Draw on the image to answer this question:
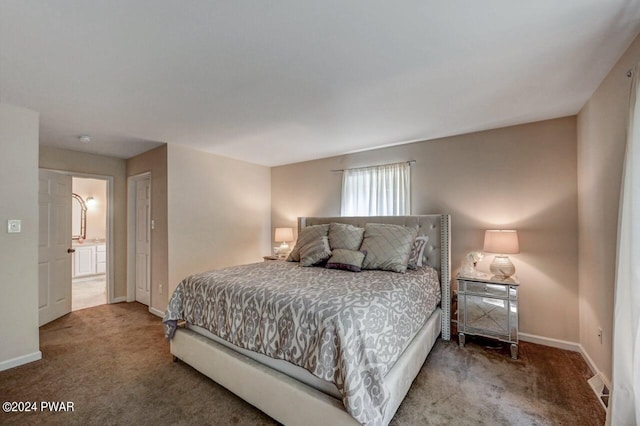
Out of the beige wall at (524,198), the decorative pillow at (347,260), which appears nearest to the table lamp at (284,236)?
the decorative pillow at (347,260)

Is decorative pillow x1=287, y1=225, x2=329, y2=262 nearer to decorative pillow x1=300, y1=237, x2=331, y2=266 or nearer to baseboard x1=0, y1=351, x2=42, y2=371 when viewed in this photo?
decorative pillow x1=300, y1=237, x2=331, y2=266

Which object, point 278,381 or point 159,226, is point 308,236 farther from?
point 159,226

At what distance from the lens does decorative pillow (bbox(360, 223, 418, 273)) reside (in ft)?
9.05

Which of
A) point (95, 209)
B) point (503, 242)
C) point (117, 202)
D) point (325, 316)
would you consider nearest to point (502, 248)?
point (503, 242)

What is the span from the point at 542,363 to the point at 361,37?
3064mm

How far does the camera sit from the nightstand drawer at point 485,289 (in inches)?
99.6

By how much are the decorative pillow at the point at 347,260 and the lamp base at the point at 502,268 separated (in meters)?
1.31

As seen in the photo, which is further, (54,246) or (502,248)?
(54,246)

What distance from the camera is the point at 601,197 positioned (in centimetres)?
211

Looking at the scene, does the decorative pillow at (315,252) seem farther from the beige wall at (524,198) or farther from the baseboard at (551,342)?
the baseboard at (551,342)

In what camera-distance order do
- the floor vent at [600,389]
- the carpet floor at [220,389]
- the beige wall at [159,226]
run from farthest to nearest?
the beige wall at [159,226], the floor vent at [600,389], the carpet floor at [220,389]

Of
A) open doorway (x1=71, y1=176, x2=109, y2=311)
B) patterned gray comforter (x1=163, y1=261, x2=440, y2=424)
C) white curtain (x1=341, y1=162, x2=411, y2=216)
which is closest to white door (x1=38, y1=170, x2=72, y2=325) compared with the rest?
open doorway (x1=71, y1=176, x2=109, y2=311)

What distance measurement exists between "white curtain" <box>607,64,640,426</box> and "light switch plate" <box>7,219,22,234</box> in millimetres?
4472

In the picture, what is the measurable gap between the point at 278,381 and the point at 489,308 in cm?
209
